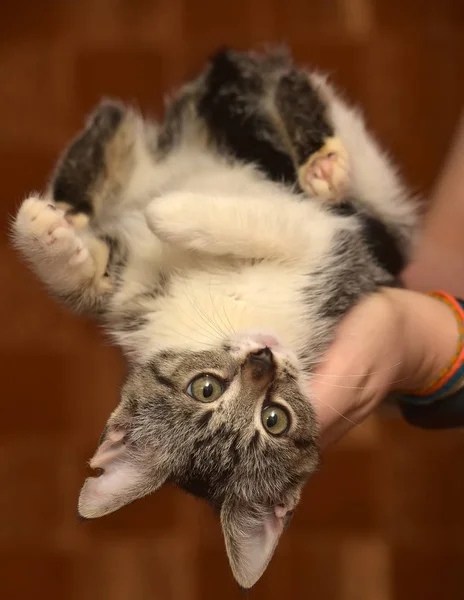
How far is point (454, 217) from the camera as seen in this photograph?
1.48 m

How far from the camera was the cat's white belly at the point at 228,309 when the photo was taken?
1.06 meters

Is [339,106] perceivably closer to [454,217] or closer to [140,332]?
[454,217]

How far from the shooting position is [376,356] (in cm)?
112

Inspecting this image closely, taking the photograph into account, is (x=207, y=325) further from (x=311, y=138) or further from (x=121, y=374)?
(x=121, y=374)

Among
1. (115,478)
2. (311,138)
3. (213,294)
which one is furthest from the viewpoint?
(311,138)

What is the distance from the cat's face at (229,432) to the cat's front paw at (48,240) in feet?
0.80

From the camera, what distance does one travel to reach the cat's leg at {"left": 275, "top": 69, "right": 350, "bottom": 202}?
116 centimetres

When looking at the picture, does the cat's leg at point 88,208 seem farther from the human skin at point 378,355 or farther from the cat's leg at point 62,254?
the human skin at point 378,355

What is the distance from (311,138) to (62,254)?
535 mm

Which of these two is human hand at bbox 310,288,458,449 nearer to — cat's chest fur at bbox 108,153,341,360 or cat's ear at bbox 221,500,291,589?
cat's chest fur at bbox 108,153,341,360

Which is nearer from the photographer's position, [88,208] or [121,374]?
[88,208]

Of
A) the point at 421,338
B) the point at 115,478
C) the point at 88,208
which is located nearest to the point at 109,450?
the point at 115,478

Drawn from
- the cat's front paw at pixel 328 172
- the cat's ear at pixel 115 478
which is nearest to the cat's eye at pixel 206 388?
the cat's ear at pixel 115 478

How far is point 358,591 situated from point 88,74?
1.93 metres
